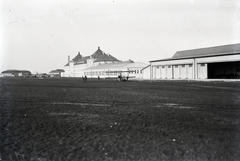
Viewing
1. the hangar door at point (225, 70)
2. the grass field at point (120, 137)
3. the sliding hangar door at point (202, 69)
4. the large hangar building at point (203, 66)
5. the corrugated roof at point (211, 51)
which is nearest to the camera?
the grass field at point (120, 137)

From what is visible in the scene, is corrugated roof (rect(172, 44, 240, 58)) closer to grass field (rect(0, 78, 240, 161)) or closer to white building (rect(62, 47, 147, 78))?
white building (rect(62, 47, 147, 78))

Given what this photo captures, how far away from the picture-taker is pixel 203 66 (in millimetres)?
45000

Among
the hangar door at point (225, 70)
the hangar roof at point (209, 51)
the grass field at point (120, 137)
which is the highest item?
the hangar roof at point (209, 51)

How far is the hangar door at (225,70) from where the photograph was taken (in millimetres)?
47138

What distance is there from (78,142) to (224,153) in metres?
2.74

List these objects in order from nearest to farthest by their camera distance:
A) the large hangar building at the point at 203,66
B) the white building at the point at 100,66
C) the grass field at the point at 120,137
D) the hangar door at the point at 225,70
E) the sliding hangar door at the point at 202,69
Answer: the grass field at the point at 120,137 → the large hangar building at the point at 203,66 → the sliding hangar door at the point at 202,69 → the hangar door at the point at 225,70 → the white building at the point at 100,66

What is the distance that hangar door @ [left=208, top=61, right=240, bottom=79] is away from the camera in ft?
155

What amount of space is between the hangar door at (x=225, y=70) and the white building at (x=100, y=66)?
78.2 feet

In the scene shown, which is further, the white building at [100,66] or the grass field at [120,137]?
the white building at [100,66]

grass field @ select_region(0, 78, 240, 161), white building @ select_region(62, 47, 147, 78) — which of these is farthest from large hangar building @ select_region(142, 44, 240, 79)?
grass field @ select_region(0, 78, 240, 161)

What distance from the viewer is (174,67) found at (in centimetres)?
5197

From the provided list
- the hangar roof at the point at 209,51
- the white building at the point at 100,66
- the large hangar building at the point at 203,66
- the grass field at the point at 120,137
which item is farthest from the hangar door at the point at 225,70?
the grass field at the point at 120,137

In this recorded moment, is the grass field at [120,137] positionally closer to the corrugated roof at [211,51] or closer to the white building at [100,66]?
the corrugated roof at [211,51]

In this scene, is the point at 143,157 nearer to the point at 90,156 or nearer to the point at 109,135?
the point at 90,156
